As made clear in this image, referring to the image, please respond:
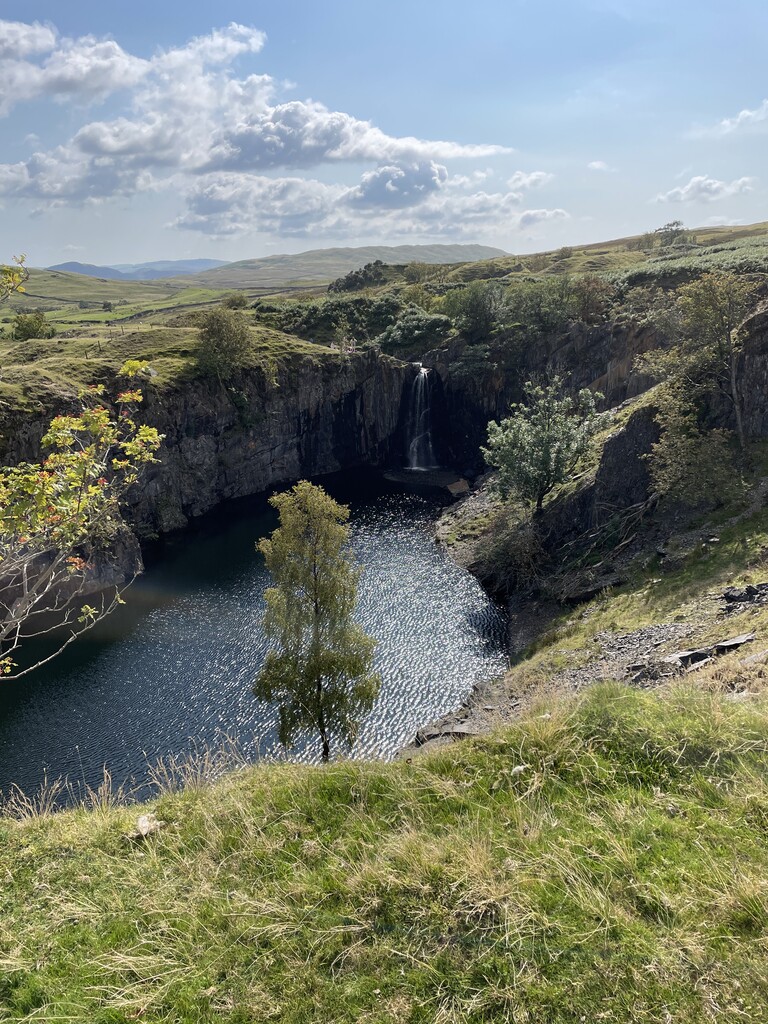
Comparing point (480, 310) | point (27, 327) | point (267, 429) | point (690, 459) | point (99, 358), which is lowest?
point (690, 459)

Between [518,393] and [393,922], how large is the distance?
Result: 74554mm

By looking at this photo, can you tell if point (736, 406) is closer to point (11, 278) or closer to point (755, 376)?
point (755, 376)

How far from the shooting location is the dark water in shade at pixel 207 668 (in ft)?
92.9

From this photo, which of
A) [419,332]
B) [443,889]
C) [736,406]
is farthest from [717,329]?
[419,332]

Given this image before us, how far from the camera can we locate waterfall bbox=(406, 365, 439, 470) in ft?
265

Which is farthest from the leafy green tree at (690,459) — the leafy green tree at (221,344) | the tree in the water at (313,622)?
the leafy green tree at (221,344)

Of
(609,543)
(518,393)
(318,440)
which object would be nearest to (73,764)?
(609,543)

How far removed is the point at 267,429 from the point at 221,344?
39.0 feet

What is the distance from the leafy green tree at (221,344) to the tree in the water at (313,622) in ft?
167

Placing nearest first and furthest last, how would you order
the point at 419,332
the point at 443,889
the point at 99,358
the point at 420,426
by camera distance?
the point at 443,889
the point at 99,358
the point at 420,426
the point at 419,332

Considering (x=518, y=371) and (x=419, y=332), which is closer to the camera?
(x=518, y=371)

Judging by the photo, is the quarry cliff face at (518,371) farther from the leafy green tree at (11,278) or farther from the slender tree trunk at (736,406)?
the leafy green tree at (11,278)

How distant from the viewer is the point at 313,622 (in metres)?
22.9

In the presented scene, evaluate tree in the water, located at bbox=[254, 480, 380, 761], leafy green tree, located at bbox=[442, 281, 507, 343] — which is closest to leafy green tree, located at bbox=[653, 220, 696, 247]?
leafy green tree, located at bbox=[442, 281, 507, 343]
